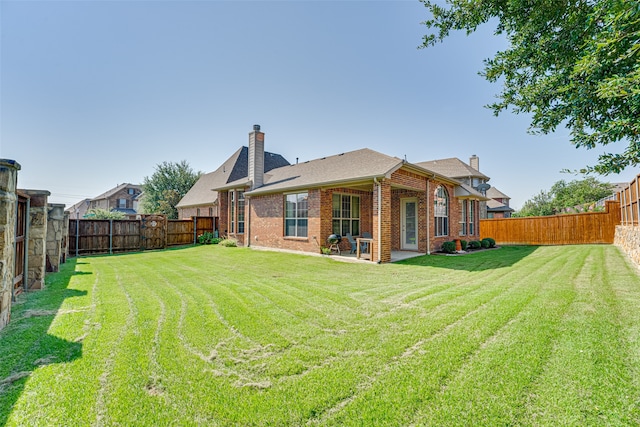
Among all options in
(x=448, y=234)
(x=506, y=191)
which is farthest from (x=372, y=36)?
(x=506, y=191)

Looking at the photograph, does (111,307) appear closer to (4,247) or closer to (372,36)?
(4,247)

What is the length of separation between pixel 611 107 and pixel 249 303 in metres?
6.54

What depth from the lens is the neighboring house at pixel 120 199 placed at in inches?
1785

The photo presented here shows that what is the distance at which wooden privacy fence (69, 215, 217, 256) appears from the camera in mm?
13445

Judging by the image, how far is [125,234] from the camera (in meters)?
14.8

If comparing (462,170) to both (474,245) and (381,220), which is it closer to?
(474,245)

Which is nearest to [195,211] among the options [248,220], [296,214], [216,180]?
[216,180]

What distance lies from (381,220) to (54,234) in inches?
383

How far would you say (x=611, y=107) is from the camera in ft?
14.2

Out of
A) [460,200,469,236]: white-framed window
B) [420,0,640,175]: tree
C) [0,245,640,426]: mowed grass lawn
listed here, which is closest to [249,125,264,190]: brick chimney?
[0,245,640,426]: mowed grass lawn

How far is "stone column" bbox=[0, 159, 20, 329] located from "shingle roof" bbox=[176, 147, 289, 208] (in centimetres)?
1715

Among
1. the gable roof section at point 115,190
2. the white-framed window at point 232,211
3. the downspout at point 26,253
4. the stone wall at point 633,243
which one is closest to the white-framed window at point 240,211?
the white-framed window at point 232,211

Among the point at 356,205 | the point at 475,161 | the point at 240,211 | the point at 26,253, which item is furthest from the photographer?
the point at 475,161

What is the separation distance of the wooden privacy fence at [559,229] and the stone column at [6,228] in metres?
22.1
